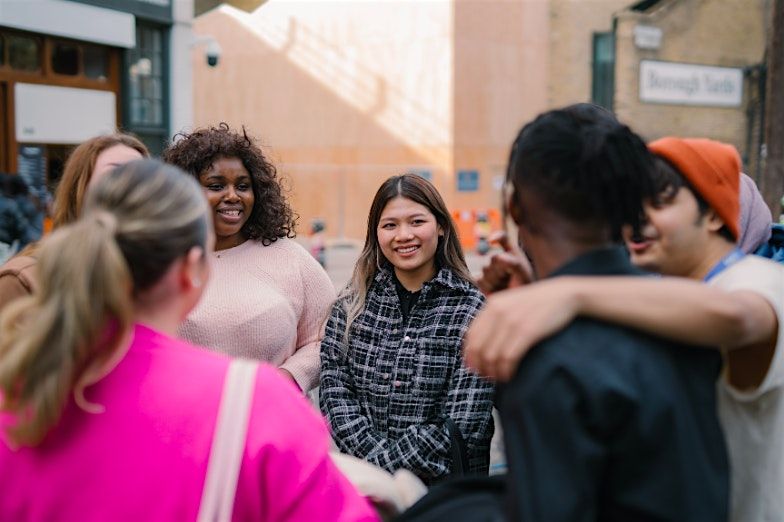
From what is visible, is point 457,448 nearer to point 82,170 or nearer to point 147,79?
point 82,170

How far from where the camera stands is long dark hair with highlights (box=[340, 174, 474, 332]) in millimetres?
3568

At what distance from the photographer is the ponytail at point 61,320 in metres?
1.47

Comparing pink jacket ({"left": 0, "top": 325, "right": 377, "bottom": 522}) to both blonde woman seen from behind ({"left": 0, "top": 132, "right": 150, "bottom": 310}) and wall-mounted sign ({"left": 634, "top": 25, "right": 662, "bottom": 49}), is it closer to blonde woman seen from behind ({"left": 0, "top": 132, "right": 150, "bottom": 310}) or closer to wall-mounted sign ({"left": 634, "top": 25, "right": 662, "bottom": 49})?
blonde woman seen from behind ({"left": 0, "top": 132, "right": 150, "bottom": 310})

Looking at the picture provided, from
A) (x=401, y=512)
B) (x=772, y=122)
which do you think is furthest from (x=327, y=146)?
(x=401, y=512)

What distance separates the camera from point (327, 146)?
25.2m

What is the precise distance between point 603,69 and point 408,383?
20.6 metres

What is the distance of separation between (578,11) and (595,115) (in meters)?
23.9

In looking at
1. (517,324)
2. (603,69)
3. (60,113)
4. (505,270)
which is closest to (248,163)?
(505,270)

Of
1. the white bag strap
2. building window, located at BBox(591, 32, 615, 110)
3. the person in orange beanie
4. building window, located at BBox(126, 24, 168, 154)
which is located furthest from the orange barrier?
the white bag strap

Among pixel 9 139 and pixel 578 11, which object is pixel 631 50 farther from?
pixel 9 139

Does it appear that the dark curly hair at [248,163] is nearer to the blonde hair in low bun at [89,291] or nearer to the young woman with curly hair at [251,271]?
the young woman with curly hair at [251,271]

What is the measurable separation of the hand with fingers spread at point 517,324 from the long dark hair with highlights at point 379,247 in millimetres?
2027

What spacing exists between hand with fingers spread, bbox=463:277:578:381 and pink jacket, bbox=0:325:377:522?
40 centimetres

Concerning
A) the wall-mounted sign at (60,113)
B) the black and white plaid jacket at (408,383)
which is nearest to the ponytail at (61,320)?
the black and white plaid jacket at (408,383)
